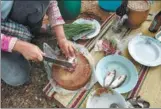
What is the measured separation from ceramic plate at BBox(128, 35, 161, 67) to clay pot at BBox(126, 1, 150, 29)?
11cm

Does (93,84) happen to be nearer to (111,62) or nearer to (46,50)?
(111,62)

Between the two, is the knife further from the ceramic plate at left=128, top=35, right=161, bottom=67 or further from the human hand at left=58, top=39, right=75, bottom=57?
the ceramic plate at left=128, top=35, right=161, bottom=67

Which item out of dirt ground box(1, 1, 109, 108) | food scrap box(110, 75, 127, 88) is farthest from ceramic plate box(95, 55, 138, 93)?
dirt ground box(1, 1, 109, 108)

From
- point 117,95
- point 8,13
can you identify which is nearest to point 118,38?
point 117,95

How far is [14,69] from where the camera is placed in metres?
1.67

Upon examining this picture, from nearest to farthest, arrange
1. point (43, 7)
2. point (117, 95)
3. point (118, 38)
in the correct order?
point (117, 95)
point (43, 7)
point (118, 38)

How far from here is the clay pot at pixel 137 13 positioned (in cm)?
176

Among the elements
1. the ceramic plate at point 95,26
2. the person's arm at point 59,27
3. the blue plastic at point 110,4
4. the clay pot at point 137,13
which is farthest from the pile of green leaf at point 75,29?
the blue plastic at point 110,4

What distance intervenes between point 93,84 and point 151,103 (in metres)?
0.35

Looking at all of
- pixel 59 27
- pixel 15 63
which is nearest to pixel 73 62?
pixel 59 27

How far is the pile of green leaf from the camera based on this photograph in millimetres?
1821

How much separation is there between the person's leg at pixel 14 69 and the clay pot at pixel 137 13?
0.73 m

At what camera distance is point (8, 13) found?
151 cm

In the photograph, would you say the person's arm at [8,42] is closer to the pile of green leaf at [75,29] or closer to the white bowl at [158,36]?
the pile of green leaf at [75,29]
